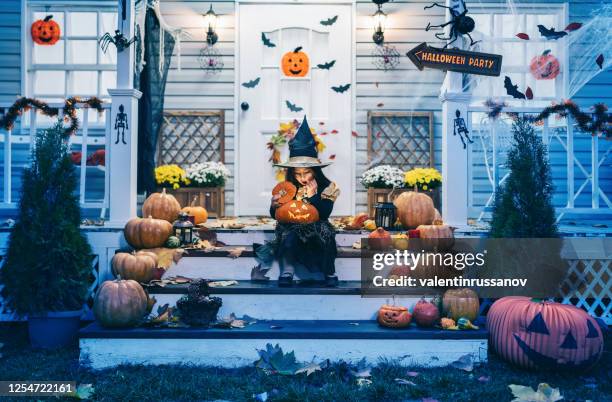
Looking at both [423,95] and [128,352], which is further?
[423,95]

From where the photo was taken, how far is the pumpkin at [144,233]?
4.34 meters

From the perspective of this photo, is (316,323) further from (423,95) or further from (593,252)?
(423,95)

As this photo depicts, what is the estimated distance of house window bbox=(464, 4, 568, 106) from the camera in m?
6.75

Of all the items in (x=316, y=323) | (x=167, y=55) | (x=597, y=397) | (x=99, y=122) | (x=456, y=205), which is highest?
(x=167, y=55)

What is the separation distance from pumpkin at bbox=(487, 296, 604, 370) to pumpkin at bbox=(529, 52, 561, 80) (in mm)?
4173

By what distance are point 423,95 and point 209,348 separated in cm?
445

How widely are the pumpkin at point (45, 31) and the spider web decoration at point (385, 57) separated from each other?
391cm

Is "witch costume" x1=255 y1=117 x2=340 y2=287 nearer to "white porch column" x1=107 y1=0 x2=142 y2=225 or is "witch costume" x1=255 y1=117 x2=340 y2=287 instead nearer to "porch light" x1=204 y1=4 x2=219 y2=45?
"white porch column" x1=107 y1=0 x2=142 y2=225

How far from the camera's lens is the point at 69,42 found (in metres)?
6.99

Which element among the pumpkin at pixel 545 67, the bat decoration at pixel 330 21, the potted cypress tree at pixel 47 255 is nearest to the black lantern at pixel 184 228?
the potted cypress tree at pixel 47 255

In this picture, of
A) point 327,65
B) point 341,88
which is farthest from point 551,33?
point 327,65

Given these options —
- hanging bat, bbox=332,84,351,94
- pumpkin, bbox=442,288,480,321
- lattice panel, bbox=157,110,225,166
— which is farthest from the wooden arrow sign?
lattice panel, bbox=157,110,225,166

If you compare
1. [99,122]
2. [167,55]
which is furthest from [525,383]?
[99,122]

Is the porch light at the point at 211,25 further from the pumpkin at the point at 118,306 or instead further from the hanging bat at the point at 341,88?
the pumpkin at the point at 118,306
